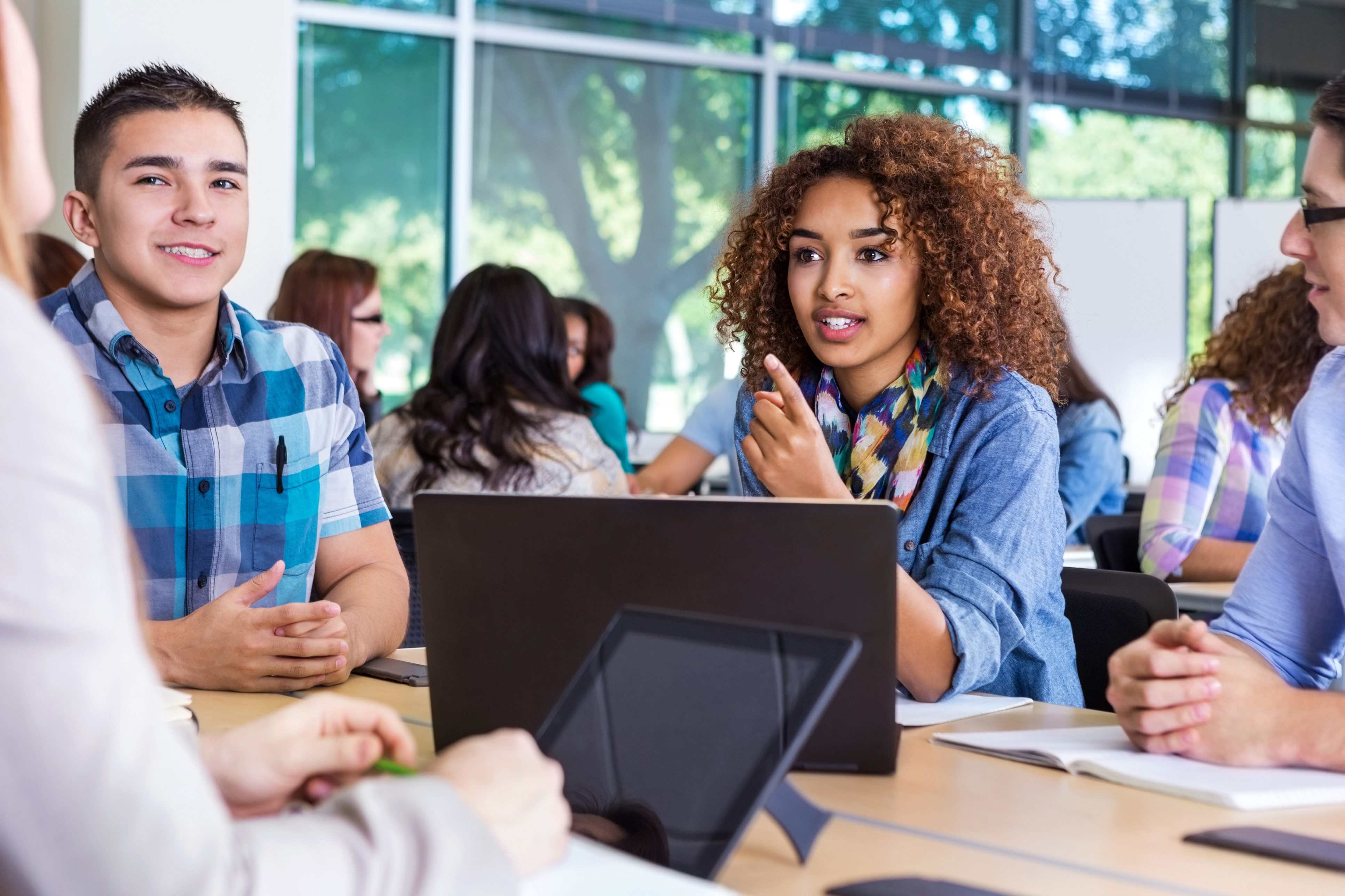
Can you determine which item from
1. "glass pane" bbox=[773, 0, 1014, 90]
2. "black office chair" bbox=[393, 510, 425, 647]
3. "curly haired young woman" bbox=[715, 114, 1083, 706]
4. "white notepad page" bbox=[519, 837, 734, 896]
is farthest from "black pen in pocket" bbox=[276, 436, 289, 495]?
"glass pane" bbox=[773, 0, 1014, 90]

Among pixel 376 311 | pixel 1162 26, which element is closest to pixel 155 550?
pixel 376 311

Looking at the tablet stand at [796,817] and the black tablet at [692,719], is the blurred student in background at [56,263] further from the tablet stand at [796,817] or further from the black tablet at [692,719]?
the tablet stand at [796,817]

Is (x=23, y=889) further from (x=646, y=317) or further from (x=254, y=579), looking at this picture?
(x=646, y=317)

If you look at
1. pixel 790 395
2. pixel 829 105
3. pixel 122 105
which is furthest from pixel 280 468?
pixel 829 105

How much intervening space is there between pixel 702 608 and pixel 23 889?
600mm

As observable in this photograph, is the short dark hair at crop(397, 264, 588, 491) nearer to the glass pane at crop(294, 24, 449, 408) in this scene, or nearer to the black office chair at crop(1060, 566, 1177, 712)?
the black office chair at crop(1060, 566, 1177, 712)

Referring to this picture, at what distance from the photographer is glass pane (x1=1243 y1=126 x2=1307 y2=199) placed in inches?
314

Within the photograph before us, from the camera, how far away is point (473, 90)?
636 centimetres

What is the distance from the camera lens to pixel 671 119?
6.81 meters

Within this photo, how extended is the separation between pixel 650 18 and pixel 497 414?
4159mm

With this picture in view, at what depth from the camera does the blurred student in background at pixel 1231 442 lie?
2898 millimetres

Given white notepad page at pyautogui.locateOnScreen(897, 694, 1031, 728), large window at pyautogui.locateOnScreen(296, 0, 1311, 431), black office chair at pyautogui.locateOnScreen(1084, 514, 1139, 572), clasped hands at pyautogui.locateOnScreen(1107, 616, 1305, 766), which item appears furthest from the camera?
large window at pyautogui.locateOnScreen(296, 0, 1311, 431)

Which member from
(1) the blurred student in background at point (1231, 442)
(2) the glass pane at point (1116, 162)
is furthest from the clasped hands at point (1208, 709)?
(2) the glass pane at point (1116, 162)

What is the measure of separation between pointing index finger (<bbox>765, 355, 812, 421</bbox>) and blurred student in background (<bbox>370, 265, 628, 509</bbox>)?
4.94 ft
